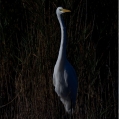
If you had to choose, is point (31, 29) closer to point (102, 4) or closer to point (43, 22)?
point (43, 22)

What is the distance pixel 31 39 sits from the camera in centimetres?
401

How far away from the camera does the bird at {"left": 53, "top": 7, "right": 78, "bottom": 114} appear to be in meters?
3.96

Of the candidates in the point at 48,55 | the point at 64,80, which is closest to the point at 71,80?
the point at 64,80

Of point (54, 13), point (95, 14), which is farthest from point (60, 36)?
point (95, 14)

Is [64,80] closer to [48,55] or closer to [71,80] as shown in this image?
[71,80]

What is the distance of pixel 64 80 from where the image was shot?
4.25 meters

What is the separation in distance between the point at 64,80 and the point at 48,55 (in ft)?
1.06

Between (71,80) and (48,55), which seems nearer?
(48,55)

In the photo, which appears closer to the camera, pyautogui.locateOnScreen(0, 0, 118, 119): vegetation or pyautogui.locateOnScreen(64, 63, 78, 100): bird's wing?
pyautogui.locateOnScreen(0, 0, 118, 119): vegetation

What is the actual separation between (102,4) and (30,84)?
3.93 ft

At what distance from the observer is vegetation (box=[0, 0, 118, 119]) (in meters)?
3.90

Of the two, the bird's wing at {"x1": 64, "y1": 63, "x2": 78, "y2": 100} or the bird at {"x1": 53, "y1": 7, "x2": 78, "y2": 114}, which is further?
the bird's wing at {"x1": 64, "y1": 63, "x2": 78, "y2": 100}

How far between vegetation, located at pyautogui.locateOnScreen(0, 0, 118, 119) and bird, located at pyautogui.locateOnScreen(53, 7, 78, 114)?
55 mm

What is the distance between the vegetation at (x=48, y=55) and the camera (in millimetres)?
3898
